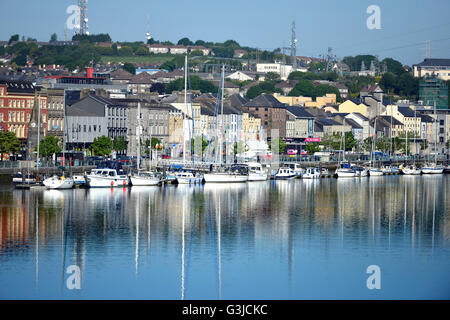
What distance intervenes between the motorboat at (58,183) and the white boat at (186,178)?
11451 millimetres

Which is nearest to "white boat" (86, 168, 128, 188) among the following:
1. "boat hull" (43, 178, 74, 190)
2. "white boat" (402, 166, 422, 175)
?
"boat hull" (43, 178, 74, 190)

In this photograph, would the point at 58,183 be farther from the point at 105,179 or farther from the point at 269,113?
the point at 269,113

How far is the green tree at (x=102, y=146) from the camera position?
10262 cm

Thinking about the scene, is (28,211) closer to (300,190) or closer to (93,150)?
(300,190)

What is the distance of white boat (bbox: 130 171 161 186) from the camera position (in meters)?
78.1

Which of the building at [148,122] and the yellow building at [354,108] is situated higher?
the yellow building at [354,108]

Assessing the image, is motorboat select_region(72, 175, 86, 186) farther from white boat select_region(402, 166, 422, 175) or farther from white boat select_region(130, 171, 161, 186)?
white boat select_region(402, 166, 422, 175)

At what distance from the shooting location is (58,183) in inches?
2837

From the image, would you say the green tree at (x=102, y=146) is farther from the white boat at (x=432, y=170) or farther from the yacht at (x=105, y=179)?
the white boat at (x=432, y=170)

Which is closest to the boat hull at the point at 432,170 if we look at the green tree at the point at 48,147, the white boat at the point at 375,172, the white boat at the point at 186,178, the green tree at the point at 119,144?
the white boat at the point at 375,172

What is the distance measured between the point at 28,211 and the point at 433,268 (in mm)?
25436

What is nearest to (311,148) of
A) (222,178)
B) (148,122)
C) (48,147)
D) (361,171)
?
(148,122)

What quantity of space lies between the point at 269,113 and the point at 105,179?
76.2 m

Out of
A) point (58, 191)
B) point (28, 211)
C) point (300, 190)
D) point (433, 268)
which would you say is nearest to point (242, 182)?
point (300, 190)
